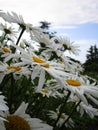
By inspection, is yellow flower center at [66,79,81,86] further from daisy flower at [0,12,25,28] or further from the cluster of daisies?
daisy flower at [0,12,25,28]

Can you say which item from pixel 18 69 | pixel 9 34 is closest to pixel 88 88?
pixel 18 69

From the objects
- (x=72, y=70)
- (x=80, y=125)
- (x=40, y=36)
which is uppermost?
(x=40, y=36)

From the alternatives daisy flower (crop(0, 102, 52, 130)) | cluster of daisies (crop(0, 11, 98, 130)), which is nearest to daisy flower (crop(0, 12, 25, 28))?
cluster of daisies (crop(0, 11, 98, 130))

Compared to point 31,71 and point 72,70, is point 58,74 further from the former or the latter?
point 72,70

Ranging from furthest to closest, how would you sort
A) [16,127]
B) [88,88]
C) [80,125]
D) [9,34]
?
[80,125]
[9,34]
[88,88]
[16,127]

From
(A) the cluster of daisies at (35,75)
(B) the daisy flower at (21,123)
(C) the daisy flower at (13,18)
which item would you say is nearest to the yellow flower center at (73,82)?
(A) the cluster of daisies at (35,75)

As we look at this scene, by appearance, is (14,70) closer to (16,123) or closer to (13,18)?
(16,123)

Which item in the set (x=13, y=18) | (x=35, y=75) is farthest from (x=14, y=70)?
(x=13, y=18)

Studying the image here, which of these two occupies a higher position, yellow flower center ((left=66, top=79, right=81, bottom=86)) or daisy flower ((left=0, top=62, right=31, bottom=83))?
daisy flower ((left=0, top=62, right=31, bottom=83))
